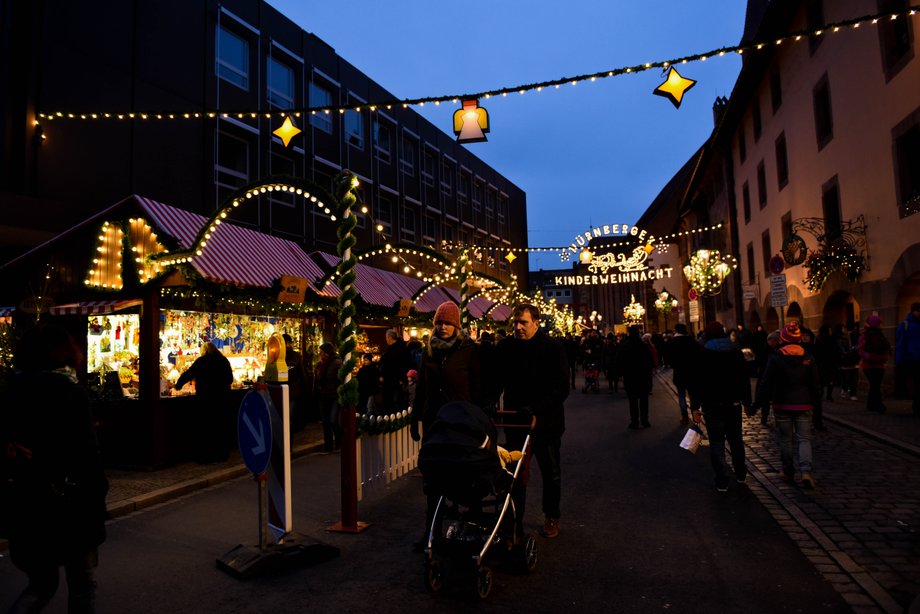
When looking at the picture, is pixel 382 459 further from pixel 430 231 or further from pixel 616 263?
pixel 430 231

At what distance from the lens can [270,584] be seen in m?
4.89

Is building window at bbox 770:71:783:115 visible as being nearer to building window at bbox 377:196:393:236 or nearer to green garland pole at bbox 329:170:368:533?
building window at bbox 377:196:393:236

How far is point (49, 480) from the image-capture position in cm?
334

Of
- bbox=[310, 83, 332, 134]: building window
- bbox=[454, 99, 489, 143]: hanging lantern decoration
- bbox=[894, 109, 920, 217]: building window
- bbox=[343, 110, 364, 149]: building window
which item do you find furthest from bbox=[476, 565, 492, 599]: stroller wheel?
bbox=[343, 110, 364, 149]: building window

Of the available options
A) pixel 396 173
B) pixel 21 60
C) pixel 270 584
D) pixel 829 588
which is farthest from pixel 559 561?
pixel 396 173

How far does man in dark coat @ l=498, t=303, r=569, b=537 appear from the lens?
554cm

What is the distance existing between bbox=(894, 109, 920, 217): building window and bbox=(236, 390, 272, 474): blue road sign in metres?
13.6

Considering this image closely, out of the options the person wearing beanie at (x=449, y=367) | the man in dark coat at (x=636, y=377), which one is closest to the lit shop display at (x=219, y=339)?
the person wearing beanie at (x=449, y=367)

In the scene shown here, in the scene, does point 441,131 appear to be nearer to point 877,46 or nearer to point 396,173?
point 396,173

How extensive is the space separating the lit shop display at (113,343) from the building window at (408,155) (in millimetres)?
19443

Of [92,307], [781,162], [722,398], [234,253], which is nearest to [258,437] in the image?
[722,398]

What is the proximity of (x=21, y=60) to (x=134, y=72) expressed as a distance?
8.33 ft

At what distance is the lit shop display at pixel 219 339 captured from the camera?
36.2 feet

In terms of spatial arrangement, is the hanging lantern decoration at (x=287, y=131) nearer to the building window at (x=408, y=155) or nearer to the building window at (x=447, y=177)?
the building window at (x=408, y=155)
